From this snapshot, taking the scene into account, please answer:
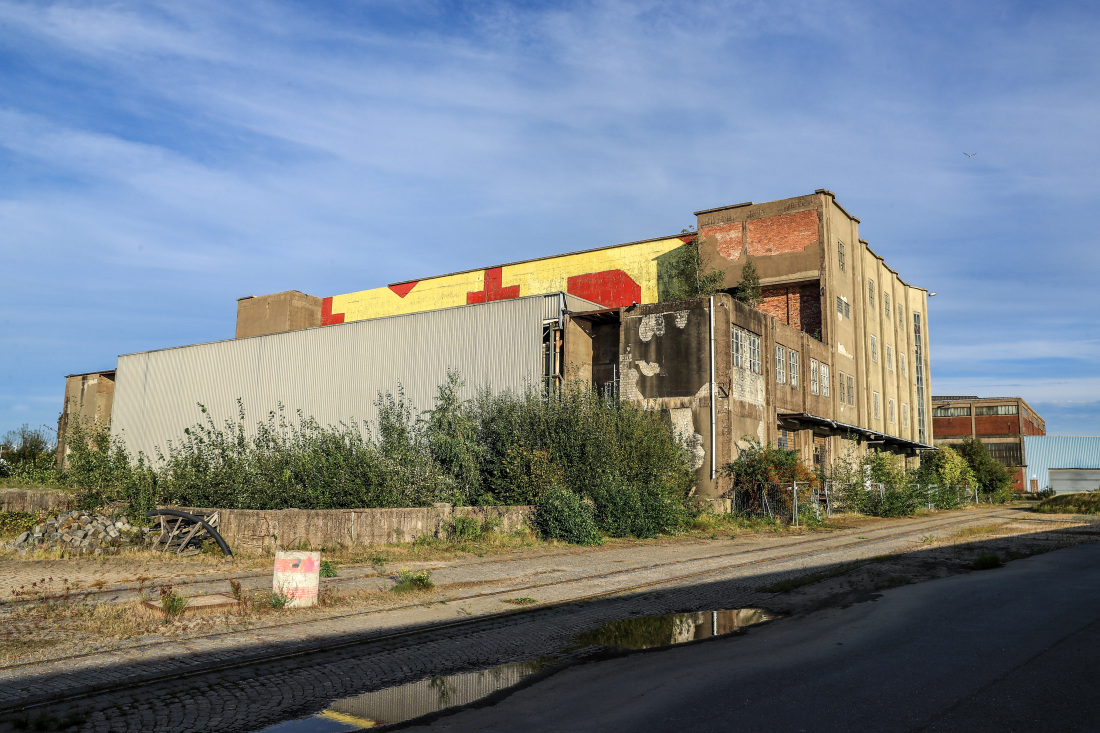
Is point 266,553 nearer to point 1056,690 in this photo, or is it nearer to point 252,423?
point 1056,690

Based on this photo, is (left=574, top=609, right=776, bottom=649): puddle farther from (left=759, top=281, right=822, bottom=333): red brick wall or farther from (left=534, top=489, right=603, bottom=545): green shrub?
(left=759, top=281, right=822, bottom=333): red brick wall

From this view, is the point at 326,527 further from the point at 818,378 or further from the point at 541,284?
the point at 541,284

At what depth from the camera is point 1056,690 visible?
18.9 feet

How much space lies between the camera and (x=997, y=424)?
73438 mm

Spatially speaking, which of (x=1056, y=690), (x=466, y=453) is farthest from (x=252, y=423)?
(x=1056, y=690)

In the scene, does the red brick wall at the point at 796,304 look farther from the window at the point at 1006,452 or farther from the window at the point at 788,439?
the window at the point at 1006,452

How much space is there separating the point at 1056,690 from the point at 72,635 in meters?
9.01

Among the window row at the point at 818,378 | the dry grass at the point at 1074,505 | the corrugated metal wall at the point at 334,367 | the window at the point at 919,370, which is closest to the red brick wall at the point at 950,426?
the window at the point at 919,370

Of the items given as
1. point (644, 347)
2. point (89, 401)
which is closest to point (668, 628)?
point (644, 347)

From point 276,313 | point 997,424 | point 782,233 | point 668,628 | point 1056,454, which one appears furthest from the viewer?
point 997,424

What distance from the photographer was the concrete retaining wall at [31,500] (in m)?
23.2

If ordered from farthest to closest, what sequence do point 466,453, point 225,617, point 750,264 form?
point 750,264, point 466,453, point 225,617

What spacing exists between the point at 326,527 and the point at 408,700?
1038 centimetres

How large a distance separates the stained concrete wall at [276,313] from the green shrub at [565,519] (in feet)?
103
